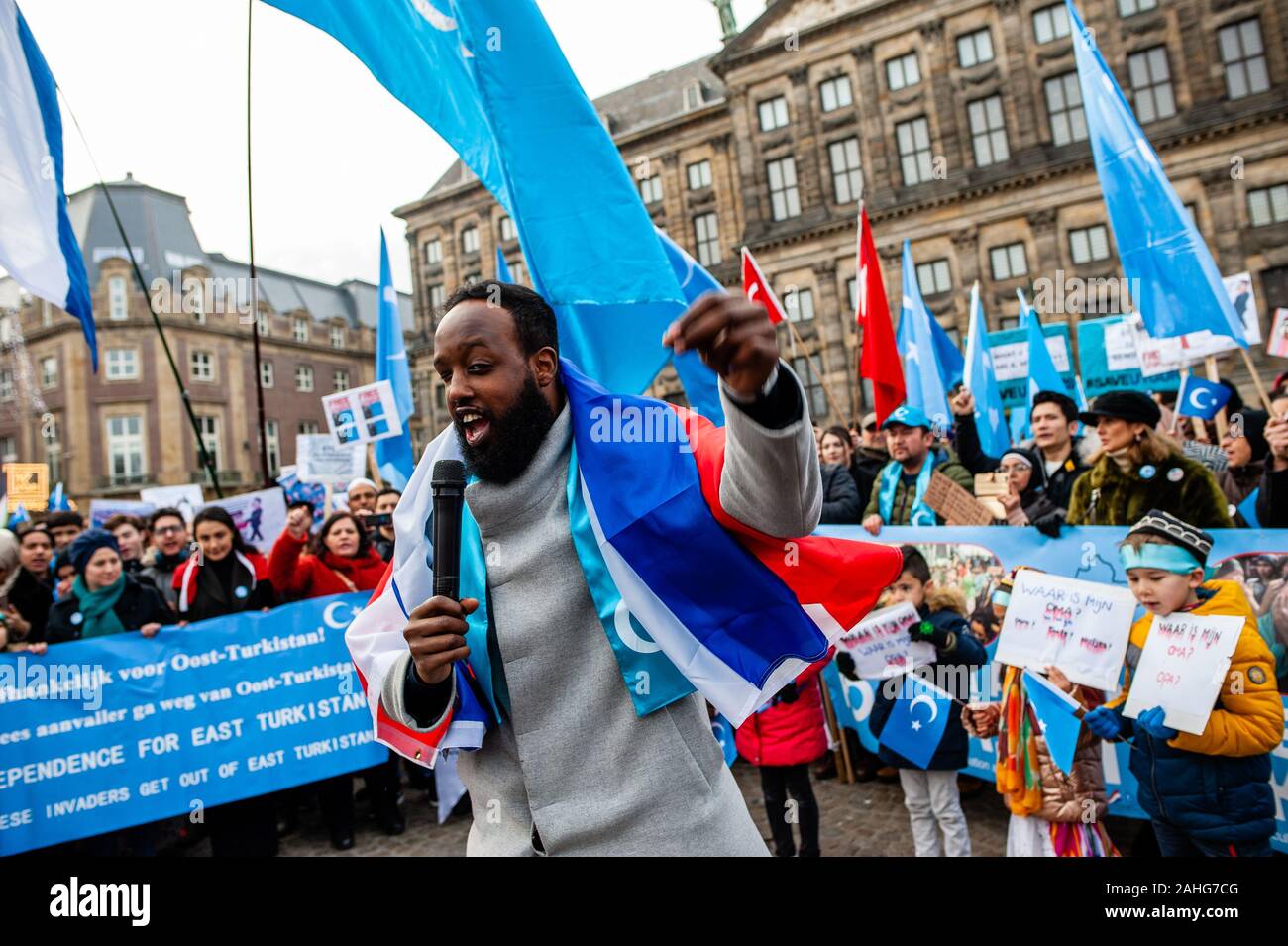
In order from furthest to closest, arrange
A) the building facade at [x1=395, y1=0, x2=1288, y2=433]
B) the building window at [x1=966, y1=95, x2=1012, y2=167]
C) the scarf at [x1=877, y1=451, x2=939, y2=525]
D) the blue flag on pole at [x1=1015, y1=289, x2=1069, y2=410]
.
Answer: the building window at [x1=966, y1=95, x2=1012, y2=167]
the building facade at [x1=395, y1=0, x2=1288, y2=433]
the blue flag on pole at [x1=1015, y1=289, x2=1069, y2=410]
the scarf at [x1=877, y1=451, x2=939, y2=525]

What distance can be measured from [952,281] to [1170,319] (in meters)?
27.3

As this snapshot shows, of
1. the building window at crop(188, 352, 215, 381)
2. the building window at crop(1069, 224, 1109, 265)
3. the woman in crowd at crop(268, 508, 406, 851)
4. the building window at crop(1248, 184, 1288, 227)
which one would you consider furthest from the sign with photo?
the building window at crop(188, 352, 215, 381)

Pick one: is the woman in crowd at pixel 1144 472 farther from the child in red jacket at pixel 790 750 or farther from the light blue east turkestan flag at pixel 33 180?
the light blue east turkestan flag at pixel 33 180

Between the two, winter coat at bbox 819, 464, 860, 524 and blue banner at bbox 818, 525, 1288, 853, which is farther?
winter coat at bbox 819, 464, 860, 524

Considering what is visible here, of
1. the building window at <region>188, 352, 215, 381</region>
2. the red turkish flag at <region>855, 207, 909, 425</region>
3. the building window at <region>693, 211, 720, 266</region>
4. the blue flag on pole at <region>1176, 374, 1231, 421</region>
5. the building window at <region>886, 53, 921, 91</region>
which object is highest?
the building window at <region>886, 53, 921, 91</region>

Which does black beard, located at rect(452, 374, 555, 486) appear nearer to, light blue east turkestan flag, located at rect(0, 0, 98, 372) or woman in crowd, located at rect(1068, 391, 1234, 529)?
light blue east turkestan flag, located at rect(0, 0, 98, 372)

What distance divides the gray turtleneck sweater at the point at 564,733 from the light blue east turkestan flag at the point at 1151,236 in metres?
5.72

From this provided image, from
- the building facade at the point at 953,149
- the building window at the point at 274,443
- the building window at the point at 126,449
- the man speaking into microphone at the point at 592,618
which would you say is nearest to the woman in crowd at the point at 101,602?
the man speaking into microphone at the point at 592,618

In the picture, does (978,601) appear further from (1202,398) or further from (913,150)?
(913,150)

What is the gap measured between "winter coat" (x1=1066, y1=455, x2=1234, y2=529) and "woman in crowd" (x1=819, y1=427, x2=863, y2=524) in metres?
1.76

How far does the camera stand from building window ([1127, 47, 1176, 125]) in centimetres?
2878

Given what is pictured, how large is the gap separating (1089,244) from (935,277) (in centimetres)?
520

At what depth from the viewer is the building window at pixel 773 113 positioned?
34875mm

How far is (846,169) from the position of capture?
33.9m
